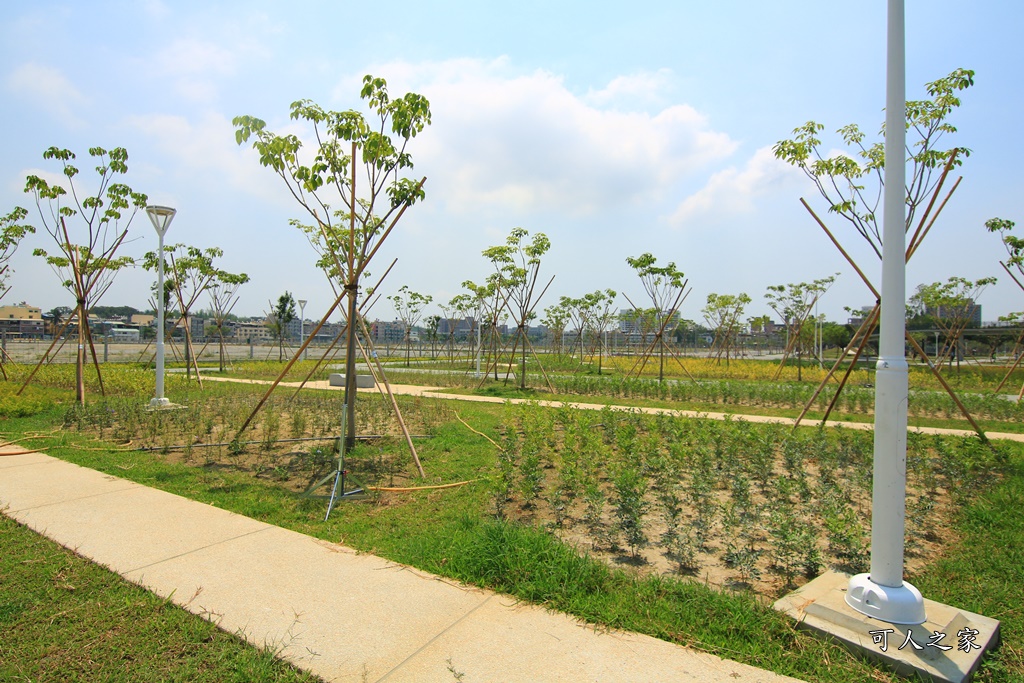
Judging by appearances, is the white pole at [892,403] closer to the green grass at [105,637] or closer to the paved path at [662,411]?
the green grass at [105,637]

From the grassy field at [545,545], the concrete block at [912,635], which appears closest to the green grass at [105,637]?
the grassy field at [545,545]

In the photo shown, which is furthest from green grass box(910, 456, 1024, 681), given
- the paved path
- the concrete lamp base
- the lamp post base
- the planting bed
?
the concrete lamp base

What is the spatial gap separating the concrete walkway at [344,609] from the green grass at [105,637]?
0.34 feet

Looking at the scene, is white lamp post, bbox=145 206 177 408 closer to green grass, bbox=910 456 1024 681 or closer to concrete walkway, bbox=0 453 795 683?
concrete walkway, bbox=0 453 795 683

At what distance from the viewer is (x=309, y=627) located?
8.77ft

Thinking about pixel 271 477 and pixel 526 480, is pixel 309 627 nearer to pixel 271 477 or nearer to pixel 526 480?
pixel 526 480

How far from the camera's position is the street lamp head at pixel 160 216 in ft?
31.2

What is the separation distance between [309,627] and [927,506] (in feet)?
14.2

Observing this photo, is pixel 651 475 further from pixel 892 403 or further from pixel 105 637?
pixel 105 637

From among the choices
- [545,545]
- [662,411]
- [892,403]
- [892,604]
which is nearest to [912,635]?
[892,604]

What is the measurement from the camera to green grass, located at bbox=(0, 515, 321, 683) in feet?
7.54

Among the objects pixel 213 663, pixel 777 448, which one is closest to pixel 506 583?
pixel 213 663

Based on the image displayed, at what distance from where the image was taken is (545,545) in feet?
11.2

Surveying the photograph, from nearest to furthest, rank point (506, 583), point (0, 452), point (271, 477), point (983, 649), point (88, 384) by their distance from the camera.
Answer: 1. point (983, 649)
2. point (506, 583)
3. point (271, 477)
4. point (0, 452)
5. point (88, 384)
